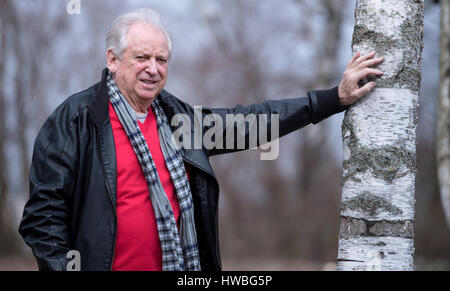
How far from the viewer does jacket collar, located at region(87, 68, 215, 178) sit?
8.92 feet

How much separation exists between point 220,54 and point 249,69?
1.01 metres

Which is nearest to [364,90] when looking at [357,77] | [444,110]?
[357,77]

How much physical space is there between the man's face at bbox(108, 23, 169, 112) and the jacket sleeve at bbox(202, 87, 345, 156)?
374 millimetres

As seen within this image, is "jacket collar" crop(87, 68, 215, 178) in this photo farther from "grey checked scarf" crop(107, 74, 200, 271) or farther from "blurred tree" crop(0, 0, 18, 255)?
"blurred tree" crop(0, 0, 18, 255)

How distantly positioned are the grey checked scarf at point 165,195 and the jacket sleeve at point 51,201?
1.01 ft

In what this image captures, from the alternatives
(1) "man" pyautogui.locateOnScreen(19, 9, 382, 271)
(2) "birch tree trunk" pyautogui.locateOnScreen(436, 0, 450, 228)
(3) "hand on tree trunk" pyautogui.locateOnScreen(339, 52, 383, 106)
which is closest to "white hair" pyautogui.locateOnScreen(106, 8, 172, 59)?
(1) "man" pyautogui.locateOnScreen(19, 9, 382, 271)

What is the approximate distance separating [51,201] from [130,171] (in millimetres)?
389

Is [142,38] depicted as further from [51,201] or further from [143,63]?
[51,201]

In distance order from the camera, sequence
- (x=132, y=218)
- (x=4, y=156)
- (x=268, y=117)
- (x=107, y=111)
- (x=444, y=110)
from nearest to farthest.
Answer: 1. (x=132, y=218)
2. (x=107, y=111)
3. (x=268, y=117)
4. (x=444, y=110)
5. (x=4, y=156)

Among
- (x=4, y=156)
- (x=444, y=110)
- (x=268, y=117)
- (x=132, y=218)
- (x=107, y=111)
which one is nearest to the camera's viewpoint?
(x=132, y=218)

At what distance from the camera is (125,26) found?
281 cm

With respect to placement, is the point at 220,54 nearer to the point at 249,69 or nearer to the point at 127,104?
the point at 249,69

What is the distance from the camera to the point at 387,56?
2643 millimetres

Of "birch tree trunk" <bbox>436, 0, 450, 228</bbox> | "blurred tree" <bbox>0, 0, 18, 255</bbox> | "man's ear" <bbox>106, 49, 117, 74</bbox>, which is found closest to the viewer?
"man's ear" <bbox>106, 49, 117, 74</bbox>
